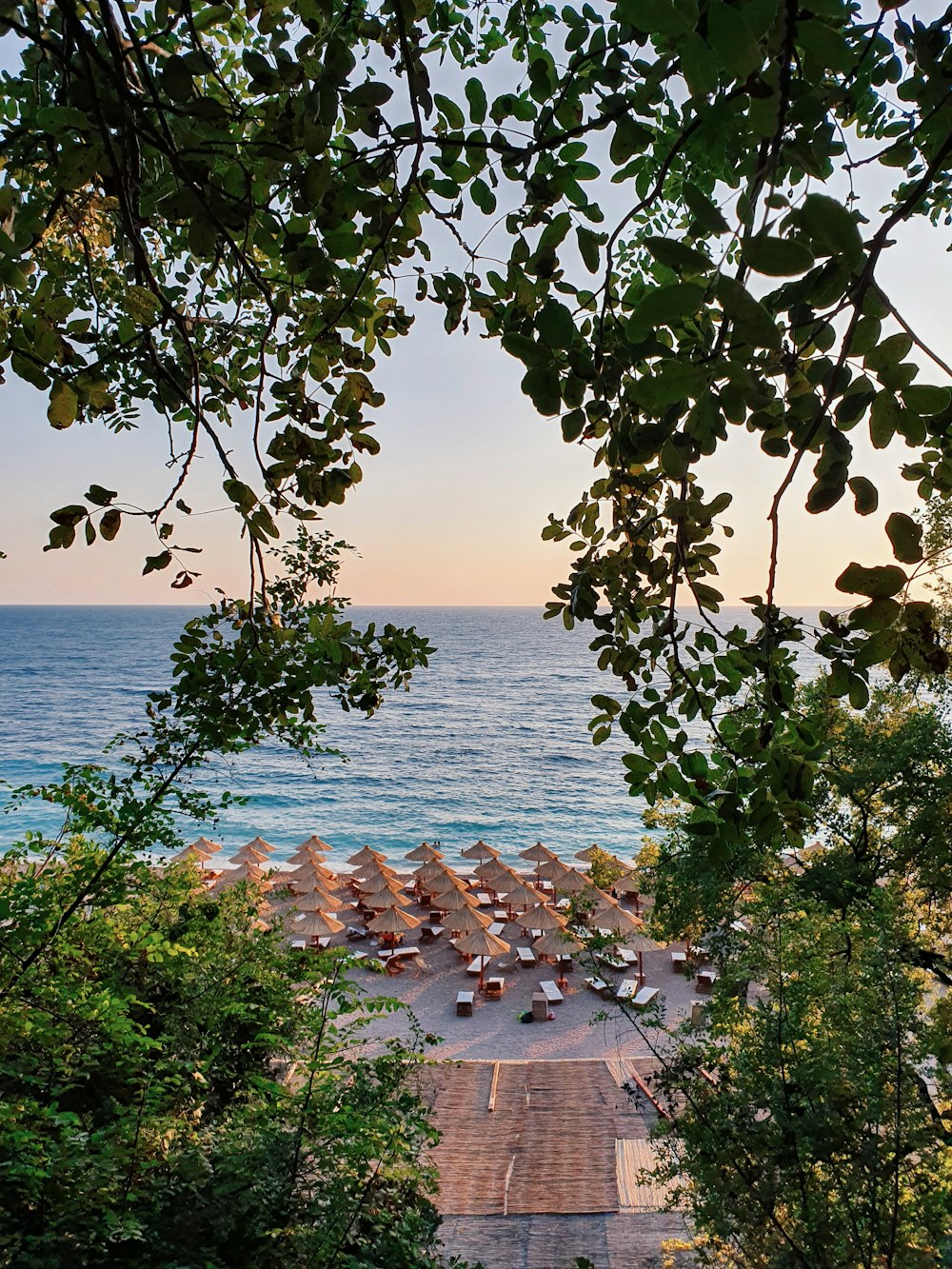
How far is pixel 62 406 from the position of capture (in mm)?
979

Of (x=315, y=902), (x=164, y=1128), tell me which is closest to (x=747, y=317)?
(x=164, y=1128)

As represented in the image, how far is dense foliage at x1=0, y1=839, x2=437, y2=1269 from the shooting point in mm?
3855

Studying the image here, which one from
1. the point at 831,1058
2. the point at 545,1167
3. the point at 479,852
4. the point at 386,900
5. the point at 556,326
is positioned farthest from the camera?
the point at 479,852

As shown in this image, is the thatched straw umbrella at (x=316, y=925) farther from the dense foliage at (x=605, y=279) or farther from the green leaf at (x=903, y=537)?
the green leaf at (x=903, y=537)

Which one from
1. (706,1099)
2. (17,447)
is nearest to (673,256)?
(17,447)

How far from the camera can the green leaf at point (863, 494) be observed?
71 centimetres

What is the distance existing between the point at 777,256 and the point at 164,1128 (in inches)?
223

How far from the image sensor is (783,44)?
0.53 metres

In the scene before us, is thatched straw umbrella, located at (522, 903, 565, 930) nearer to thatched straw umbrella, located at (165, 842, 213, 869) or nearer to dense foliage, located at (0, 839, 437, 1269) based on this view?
thatched straw umbrella, located at (165, 842, 213, 869)

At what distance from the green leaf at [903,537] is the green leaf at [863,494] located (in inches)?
1.2

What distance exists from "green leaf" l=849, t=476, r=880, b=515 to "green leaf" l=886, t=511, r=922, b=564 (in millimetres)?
30

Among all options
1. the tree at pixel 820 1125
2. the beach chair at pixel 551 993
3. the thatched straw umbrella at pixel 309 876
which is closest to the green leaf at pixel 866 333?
the tree at pixel 820 1125

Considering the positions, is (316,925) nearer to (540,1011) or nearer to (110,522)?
(540,1011)

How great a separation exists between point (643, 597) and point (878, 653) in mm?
735
